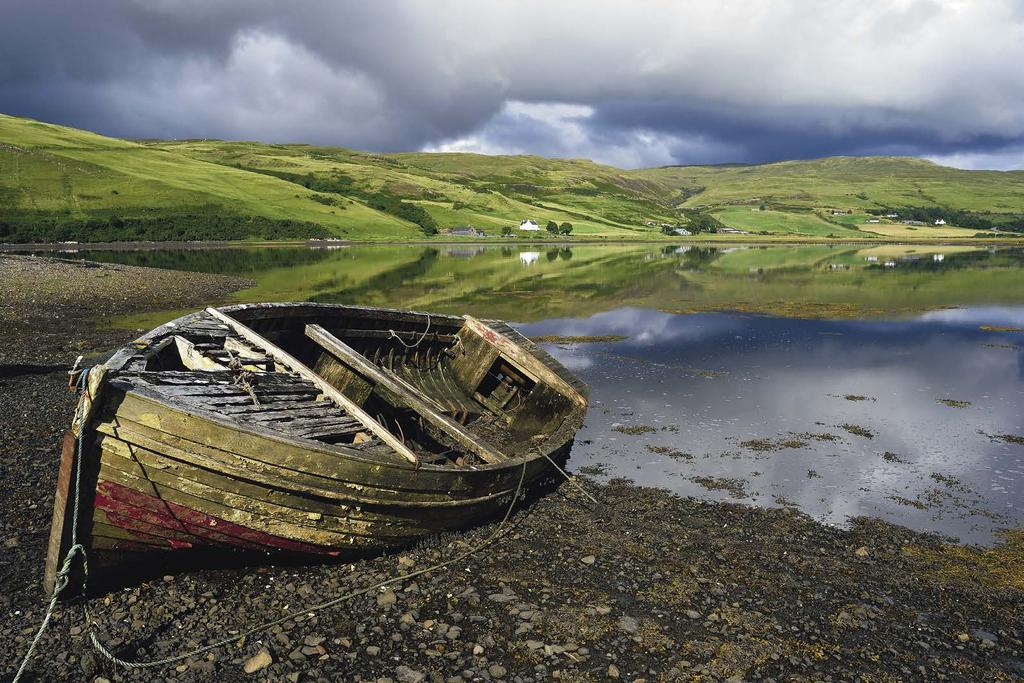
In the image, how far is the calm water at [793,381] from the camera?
16250 mm

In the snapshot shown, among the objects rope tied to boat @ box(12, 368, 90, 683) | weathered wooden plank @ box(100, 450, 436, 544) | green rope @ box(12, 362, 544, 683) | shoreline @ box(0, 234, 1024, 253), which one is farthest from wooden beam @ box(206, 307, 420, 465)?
shoreline @ box(0, 234, 1024, 253)

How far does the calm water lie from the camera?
16250 mm

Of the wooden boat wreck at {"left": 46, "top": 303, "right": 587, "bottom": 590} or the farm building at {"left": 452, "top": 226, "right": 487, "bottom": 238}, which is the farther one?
the farm building at {"left": 452, "top": 226, "right": 487, "bottom": 238}

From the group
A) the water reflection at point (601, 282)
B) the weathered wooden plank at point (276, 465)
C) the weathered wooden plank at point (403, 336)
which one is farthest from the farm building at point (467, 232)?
the weathered wooden plank at point (276, 465)

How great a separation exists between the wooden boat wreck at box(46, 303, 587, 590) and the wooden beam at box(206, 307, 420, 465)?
3cm

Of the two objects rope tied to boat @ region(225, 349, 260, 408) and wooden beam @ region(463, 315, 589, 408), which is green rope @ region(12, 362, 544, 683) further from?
wooden beam @ region(463, 315, 589, 408)

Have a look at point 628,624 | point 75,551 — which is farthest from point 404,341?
point 628,624

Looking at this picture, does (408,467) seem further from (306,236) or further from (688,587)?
(306,236)

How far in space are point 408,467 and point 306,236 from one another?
138m

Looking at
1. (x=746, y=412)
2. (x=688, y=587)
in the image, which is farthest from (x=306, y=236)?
(x=688, y=587)

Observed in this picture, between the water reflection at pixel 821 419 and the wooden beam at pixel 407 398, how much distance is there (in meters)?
4.26

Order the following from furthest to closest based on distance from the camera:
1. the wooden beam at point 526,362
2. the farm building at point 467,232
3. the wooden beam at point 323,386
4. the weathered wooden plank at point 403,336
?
the farm building at point 467,232, the weathered wooden plank at point 403,336, the wooden beam at point 526,362, the wooden beam at point 323,386

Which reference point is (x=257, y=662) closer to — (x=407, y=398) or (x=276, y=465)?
(x=276, y=465)

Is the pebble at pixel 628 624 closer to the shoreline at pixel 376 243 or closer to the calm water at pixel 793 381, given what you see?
the calm water at pixel 793 381
